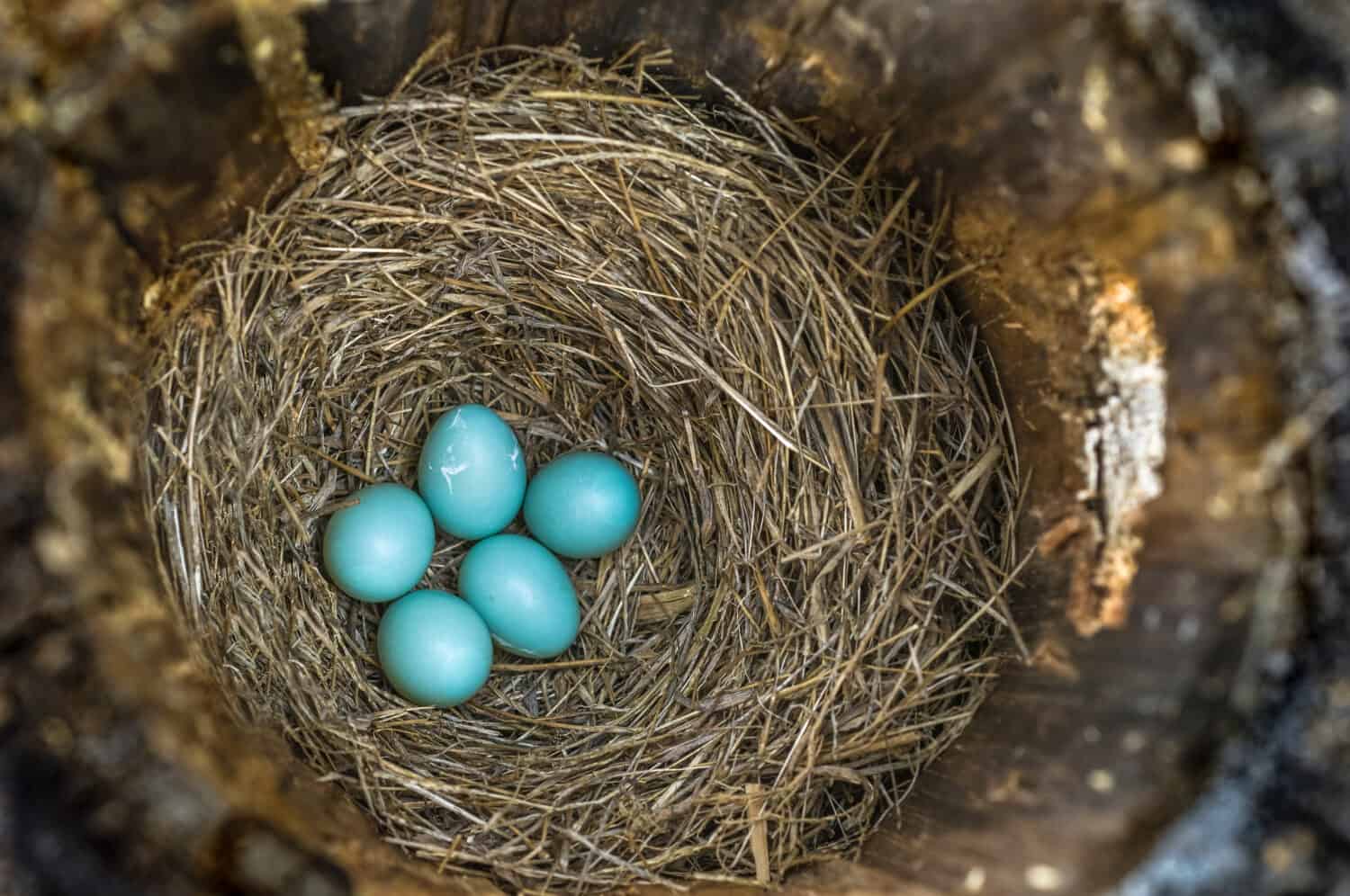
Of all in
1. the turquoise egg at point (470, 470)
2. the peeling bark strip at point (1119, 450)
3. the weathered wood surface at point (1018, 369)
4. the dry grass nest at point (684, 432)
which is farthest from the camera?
the turquoise egg at point (470, 470)

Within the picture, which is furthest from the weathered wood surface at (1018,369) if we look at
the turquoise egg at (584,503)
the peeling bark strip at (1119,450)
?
the turquoise egg at (584,503)

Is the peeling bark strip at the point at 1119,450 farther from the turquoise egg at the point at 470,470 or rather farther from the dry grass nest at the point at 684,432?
the turquoise egg at the point at 470,470

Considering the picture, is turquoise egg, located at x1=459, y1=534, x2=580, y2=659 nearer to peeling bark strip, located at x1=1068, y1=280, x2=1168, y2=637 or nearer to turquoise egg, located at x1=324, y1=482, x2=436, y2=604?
turquoise egg, located at x1=324, y1=482, x2=436, y2=604

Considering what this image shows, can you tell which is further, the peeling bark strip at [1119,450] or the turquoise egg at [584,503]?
the turquoise egg at [584,503]

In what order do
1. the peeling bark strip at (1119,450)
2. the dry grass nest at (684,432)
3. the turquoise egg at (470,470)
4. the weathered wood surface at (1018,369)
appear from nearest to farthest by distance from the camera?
the weathered wood surface at (1018,369) → the peeling bark strip at (1119,450) → the dry grass nest at (684,432) → the turquoise egg at (470,470)

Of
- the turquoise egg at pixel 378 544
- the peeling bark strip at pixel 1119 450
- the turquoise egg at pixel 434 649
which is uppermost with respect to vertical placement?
the peeling bark strip at pixel 1119 450

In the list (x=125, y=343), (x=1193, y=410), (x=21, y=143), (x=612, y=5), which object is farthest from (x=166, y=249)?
(x=1193, y=410)

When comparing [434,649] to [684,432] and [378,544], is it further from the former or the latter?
[684,432]
